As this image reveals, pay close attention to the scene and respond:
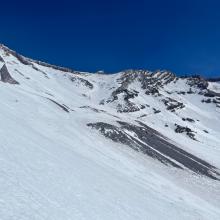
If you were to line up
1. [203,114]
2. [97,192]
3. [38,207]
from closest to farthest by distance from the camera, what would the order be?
1. [38,207]
2. [97,192]
3. [203,114]

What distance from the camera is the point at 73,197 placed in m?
22.8

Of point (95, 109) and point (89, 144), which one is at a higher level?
point (95, 109)

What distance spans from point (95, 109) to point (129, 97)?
57610 mm

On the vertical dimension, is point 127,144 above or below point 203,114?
below

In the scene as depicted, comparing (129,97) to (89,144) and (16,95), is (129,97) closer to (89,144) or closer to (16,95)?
(16,95)

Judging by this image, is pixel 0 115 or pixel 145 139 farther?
pixel 145 139

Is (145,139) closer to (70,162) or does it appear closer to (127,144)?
(127,144)

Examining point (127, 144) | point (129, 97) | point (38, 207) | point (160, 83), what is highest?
point (160, 83)

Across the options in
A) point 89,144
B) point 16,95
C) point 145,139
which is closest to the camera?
point 89,144

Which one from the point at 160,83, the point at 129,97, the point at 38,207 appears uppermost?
the point at 160,83

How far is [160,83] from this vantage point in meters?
174

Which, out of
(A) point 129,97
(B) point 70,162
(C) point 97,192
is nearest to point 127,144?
(B) point 70,162

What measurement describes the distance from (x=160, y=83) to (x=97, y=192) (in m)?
150

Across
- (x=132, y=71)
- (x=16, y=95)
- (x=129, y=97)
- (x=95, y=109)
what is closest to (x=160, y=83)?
(x=132, y=71)
